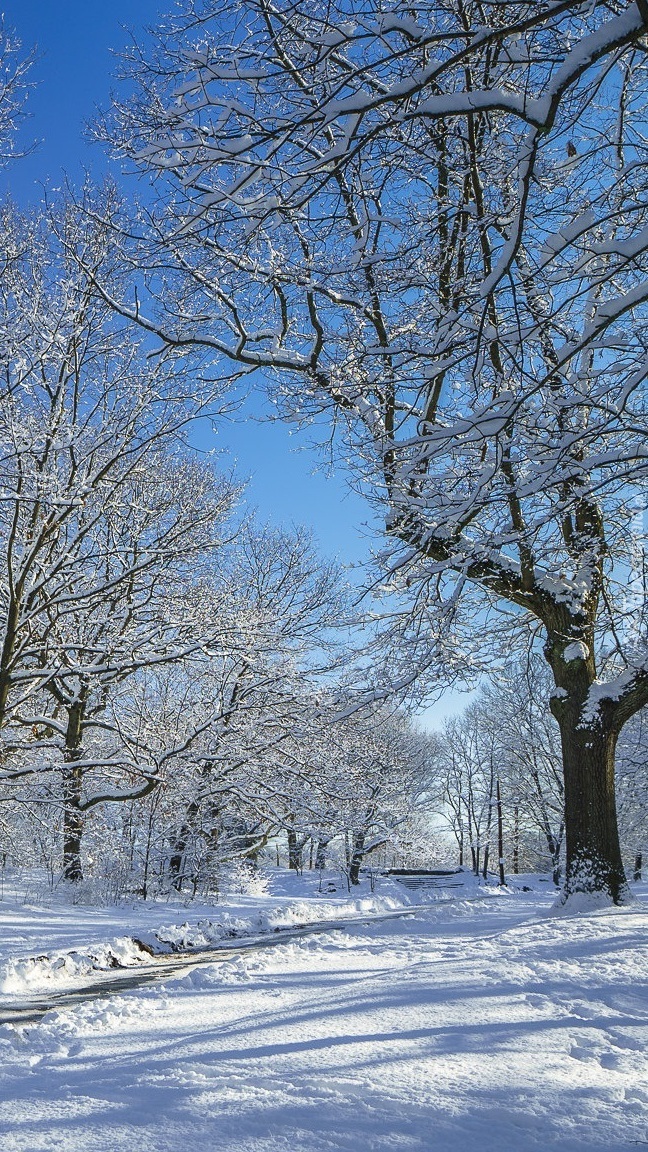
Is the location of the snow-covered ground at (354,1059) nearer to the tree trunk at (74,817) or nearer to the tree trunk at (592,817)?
the tree trunk at (592,817)

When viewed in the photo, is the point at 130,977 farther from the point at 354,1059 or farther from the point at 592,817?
the point at 592,817

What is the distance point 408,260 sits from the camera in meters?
6.84

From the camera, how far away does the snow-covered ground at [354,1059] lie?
2676 mm

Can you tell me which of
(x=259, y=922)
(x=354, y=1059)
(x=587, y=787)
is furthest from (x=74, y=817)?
(x=354, y=1059)

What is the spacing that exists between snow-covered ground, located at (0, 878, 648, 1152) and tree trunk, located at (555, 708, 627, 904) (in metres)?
2.77

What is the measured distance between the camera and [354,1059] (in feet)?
11.2

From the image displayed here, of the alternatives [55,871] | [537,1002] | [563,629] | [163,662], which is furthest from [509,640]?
[55,871]

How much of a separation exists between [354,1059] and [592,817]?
23.3ft

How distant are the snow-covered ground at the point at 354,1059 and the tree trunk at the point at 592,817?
2.77m

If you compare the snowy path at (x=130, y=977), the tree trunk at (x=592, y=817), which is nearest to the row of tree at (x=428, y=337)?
the tree trunk at (x=592, y=817)

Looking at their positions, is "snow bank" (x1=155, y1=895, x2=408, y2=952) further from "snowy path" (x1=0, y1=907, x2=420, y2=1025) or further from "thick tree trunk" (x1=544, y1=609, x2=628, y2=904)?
"thick tree trunk" (x1=544, y1=609, x2=628, y2=904)

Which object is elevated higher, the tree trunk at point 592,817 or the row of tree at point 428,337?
the row of tree at point 428,337

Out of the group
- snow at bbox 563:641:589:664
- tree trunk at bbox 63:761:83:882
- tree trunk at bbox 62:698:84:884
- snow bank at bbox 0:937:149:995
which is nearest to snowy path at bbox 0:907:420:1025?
snow bank at bbox 0:937:149:995

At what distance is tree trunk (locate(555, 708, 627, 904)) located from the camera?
9.59 meters
